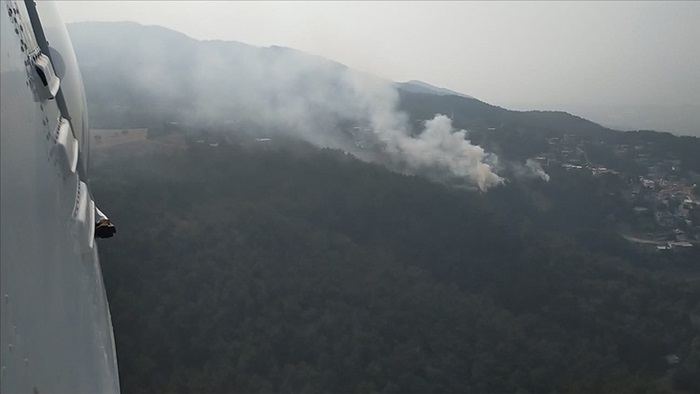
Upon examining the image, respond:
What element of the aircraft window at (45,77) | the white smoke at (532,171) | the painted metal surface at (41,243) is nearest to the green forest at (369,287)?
the white smoke at (532,171)

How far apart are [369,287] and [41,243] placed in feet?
60.9

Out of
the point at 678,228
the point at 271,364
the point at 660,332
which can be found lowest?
the point at 271,364

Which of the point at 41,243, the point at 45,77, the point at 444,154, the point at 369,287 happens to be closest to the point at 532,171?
the point at 444,154

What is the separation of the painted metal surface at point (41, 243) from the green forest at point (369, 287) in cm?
1251

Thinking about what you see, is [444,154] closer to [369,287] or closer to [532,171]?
[532,171]

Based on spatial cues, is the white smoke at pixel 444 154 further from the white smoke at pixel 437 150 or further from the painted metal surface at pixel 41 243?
the painted metal surface at pixel 41 243

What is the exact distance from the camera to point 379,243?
23.8 m

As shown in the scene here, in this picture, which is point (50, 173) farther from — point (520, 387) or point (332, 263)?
point (332, 263)

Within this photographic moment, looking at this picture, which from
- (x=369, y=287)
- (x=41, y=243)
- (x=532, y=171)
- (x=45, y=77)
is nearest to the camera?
Answer: (x=41, y=243)

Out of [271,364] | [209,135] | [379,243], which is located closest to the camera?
[271,364]

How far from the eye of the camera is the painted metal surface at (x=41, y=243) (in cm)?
110

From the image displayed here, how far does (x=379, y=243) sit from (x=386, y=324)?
6.46 metres

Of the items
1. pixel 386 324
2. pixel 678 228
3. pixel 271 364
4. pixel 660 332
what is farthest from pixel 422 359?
pixel 678 228

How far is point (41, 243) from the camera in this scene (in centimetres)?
130
